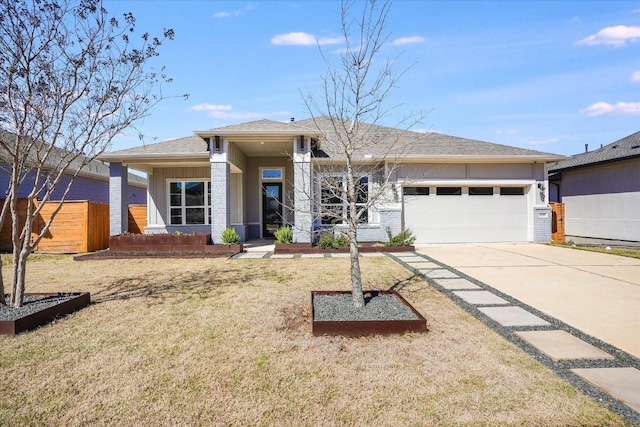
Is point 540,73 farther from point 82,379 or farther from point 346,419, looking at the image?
point 82,379

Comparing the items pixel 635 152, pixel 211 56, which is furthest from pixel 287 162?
pixel 635 152

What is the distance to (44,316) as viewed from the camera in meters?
4.30

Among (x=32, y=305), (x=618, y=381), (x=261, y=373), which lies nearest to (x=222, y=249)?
(x=32, y=305)

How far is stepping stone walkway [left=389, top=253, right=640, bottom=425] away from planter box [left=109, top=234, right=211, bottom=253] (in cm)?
753

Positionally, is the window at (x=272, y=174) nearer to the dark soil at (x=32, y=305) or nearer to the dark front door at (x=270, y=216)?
the dark front door at (x=270, y=216)

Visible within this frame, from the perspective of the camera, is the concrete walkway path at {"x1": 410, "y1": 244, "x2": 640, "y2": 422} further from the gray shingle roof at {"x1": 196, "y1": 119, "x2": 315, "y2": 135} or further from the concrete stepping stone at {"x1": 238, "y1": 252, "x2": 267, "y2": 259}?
the gray shingle roof at {"x1": 196, "y1": 119, "x2": 315, "y2": 135}

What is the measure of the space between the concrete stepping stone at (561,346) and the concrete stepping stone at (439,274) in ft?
10.1

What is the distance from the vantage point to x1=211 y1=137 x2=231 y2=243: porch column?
1071 centimetres

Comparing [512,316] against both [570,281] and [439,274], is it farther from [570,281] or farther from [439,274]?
[570,281]

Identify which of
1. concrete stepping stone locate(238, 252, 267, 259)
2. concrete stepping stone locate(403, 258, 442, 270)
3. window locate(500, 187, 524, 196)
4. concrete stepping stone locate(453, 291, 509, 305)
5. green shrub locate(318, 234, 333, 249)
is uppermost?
window locate(500, 187, 524, 196)

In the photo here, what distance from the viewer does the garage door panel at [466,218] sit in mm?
12930

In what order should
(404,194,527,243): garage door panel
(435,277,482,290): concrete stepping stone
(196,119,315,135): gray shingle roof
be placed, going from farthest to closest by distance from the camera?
(404,194,527,243): garage door panel, (196,119,315,135): gray shingle roof, (435,277,482,290): concrete stepping stone

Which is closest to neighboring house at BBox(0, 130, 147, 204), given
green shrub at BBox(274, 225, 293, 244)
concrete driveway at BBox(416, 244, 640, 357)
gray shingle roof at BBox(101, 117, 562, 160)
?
gray shingle roof at BBox(101, 117, 562, 160)

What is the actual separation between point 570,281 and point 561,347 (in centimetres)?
380
